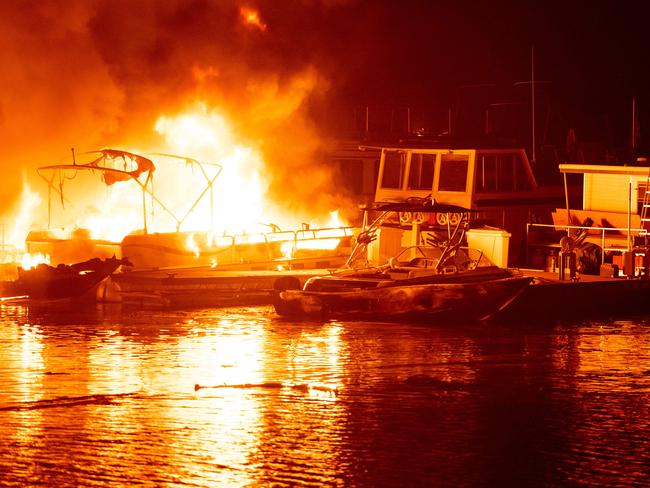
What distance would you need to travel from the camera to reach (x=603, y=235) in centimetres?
3428

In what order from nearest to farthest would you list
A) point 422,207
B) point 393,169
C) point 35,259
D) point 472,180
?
point 422,207
point 35,259
point 472,180
point 393,169

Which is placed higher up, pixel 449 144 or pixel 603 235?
pixel 449 144

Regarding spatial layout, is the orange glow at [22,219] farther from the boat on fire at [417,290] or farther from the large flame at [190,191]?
the boat on fire at [417,290]

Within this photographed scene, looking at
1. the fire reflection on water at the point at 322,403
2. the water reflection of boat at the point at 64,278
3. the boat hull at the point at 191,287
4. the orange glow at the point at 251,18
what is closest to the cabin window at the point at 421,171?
the boat hull at the point at 191,287

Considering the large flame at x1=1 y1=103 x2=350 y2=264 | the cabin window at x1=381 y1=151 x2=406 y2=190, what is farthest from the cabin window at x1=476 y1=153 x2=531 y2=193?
the large flame at x1=1 y1=103 x2=350 y2=264

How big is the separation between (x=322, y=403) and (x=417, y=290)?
8625 millimetres

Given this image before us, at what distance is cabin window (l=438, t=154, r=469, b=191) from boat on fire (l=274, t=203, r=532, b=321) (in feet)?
17.9

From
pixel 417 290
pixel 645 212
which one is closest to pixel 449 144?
pixel 645 212

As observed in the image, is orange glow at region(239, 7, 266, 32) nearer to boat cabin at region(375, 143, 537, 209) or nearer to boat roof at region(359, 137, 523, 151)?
boat roof at region(359, 137, 523, 151)

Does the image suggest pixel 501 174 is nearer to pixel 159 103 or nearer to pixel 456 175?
pixel 456 175

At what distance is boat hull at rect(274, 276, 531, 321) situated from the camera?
103ft

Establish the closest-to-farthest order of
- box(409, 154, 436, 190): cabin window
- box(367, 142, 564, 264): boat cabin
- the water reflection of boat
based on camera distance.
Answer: the water reflection of boat, box(367, 142, 564, 264): boat cabin, box(409, 154, 436, 190): cabin window

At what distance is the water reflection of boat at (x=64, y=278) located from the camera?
3544 centimetres

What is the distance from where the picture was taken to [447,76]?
2498 inches
